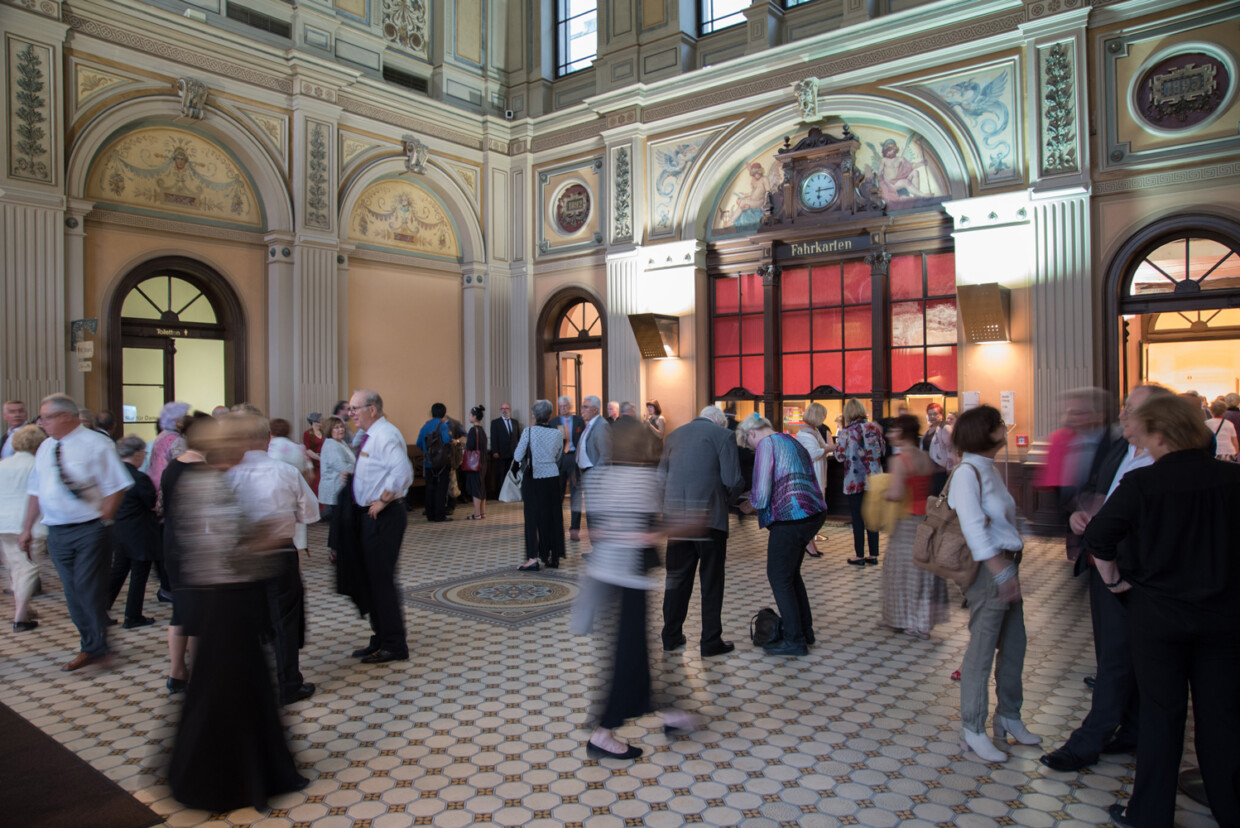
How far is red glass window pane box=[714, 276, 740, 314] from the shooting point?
11.0m

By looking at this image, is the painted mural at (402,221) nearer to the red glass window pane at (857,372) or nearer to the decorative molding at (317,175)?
the decorative molding at (317,175)

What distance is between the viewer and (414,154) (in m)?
11.6

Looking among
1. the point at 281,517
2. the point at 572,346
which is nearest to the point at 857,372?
the point at 572,346

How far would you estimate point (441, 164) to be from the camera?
1212 cm

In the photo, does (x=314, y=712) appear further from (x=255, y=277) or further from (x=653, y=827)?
(x=255, y=277)

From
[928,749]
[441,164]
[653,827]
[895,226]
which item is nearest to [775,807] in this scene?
[653,827]

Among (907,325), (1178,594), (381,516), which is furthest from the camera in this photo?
(907,325)

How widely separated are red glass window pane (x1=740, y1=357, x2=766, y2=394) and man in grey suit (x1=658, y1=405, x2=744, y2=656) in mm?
6091

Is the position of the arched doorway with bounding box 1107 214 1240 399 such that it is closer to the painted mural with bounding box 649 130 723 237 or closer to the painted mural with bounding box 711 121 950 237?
the painted mural with bounding box 711 121 950 237

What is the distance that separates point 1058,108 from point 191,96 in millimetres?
9658

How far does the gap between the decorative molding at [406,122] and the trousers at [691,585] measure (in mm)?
8875

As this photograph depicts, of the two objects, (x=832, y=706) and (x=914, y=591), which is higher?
(x=914, y=591)

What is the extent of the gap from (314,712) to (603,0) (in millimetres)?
11069

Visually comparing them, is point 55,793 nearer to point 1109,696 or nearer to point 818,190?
point 1109,696
